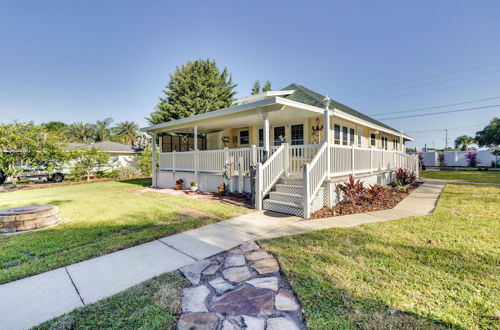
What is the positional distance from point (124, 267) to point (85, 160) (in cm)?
1618

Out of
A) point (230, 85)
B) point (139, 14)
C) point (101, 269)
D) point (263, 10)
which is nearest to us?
point (101, 269)

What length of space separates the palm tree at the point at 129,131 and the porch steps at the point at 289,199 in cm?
4098

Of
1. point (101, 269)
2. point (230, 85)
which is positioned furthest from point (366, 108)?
point (101, 269)

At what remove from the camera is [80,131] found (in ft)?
137

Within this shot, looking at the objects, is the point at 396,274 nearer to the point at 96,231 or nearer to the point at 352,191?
the point at 352,191

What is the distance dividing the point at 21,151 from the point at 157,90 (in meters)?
16.0

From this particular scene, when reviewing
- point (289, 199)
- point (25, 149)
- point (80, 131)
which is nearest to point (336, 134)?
point (289, 199)

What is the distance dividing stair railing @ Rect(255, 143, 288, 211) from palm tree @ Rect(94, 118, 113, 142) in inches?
1799

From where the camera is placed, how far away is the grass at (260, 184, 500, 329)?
1.96 meters

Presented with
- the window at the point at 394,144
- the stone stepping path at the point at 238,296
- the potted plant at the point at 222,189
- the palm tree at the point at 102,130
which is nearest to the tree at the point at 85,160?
the potted plant at the point at 222,189

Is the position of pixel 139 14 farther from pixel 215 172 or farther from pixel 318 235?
pixel 318 235

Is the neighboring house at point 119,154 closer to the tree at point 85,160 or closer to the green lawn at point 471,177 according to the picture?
the tree at point 85,160

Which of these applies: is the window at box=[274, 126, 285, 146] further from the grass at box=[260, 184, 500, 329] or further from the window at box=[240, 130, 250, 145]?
the grass at box=[260, 184, 500, 329]

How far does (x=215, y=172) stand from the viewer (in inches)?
362
